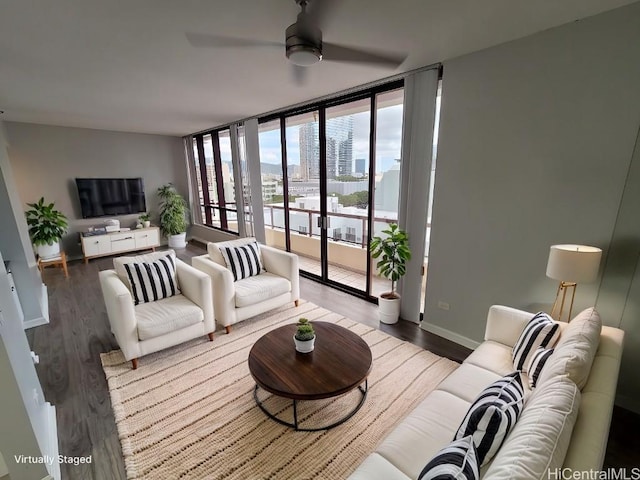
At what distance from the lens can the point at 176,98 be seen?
352cm

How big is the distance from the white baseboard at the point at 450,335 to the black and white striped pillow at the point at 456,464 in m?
1.95

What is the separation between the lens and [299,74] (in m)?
2.80

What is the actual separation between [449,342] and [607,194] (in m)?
1.72

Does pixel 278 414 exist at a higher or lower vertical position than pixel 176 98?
lower

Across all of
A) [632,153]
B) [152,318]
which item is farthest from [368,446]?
[632,153]

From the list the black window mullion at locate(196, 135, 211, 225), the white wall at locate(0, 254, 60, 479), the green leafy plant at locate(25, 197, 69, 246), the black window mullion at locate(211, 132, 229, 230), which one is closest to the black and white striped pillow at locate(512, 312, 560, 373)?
the white wall at locate(0, 254, 60, 479)

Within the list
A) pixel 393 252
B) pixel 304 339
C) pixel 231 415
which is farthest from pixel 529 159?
pixel 231 415

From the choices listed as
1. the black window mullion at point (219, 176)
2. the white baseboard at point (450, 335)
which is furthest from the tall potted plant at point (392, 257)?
the black window mullion at point (219, 176)

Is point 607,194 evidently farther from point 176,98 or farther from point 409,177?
point 176,98

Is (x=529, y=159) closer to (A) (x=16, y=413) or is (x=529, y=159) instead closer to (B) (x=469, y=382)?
(B) (x=469, y=382)

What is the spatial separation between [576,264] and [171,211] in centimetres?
690

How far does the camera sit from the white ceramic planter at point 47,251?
4.65m

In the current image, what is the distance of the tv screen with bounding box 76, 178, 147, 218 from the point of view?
222 inches

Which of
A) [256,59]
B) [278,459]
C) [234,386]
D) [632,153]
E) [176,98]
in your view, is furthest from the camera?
[176,98]
